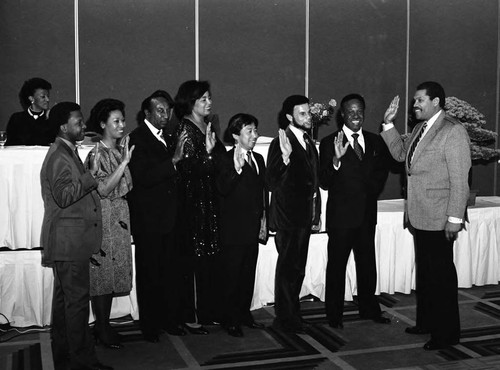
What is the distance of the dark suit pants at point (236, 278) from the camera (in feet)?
14.3

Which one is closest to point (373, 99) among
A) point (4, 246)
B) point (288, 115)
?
point (288, 115)

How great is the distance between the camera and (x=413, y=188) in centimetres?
425

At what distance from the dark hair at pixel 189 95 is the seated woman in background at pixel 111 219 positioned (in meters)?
0.47

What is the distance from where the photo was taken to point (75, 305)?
11.6ft

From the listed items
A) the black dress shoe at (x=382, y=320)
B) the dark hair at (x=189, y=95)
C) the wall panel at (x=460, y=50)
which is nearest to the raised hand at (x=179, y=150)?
the dark hair at (x=189, y=95)

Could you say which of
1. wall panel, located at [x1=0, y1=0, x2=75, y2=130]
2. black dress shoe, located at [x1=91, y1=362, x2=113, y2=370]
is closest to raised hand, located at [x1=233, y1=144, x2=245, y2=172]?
black dress shoe, located at [x1=91, y1=362, x2=113, y2=370]

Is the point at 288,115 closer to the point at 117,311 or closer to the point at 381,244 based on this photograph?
the point at 381,244

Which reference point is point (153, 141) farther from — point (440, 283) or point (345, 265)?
point (440, 283)

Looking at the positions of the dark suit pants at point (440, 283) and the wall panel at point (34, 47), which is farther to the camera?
the wall panel at point (34, 47)

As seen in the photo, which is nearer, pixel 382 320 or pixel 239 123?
pixel 239 123

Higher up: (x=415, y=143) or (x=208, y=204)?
(x=415, y=143)

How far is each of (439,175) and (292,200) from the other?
97 cm

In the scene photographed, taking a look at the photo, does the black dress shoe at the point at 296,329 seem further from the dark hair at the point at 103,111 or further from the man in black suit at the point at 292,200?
the dark hair at the point at 103,111

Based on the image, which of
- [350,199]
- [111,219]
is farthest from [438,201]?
[111,219]
